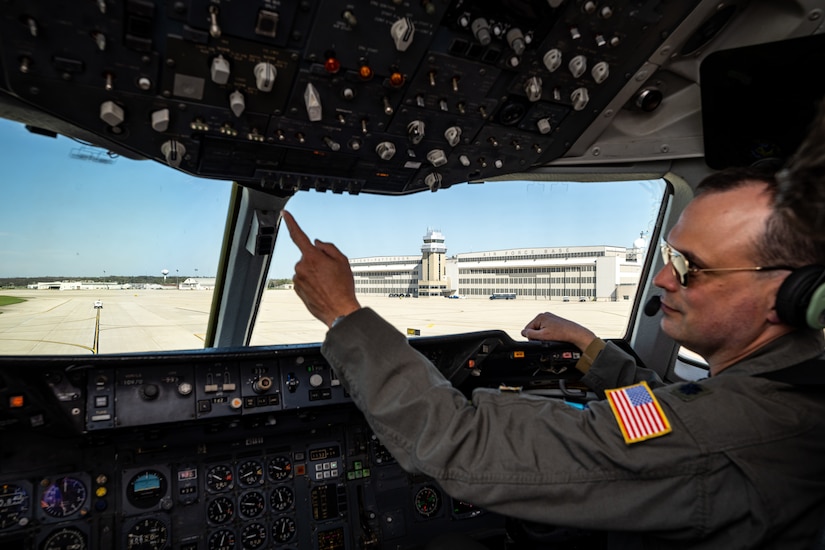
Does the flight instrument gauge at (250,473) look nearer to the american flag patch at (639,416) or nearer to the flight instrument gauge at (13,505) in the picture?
the flight instrument gauge at (13,505)

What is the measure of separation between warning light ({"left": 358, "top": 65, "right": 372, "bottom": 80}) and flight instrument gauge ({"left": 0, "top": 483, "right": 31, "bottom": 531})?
2.02m

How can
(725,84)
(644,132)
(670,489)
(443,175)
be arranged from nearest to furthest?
1. (670,489)
2. (725,84)
3. (443,175)
4. (644,132)

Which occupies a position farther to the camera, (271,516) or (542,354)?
(542,354)

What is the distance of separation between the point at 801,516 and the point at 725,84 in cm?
181

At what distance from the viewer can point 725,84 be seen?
6.56ft

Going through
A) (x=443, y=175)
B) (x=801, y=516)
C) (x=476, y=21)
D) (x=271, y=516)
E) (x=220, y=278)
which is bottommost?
(x=271, y=516)

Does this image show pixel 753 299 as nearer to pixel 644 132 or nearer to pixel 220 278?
pixel 644 132

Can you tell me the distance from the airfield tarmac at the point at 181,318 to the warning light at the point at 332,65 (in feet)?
2.78

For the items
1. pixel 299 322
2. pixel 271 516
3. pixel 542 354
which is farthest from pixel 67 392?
pixel 542 354

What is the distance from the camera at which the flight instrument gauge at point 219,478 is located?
210 centimetres

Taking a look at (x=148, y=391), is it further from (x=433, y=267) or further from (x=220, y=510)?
(x=433, y=267)

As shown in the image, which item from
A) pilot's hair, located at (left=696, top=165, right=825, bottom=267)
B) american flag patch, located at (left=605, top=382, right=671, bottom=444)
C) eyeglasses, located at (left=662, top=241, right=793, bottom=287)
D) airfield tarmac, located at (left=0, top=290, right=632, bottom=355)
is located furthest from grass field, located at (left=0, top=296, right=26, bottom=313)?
pilot's hair, located at (left=696, top=165, right=825, bottom=267)

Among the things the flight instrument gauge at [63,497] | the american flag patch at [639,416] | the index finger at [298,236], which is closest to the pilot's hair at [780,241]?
the american flag patch at [639,416]

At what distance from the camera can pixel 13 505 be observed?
1769 millimetres
